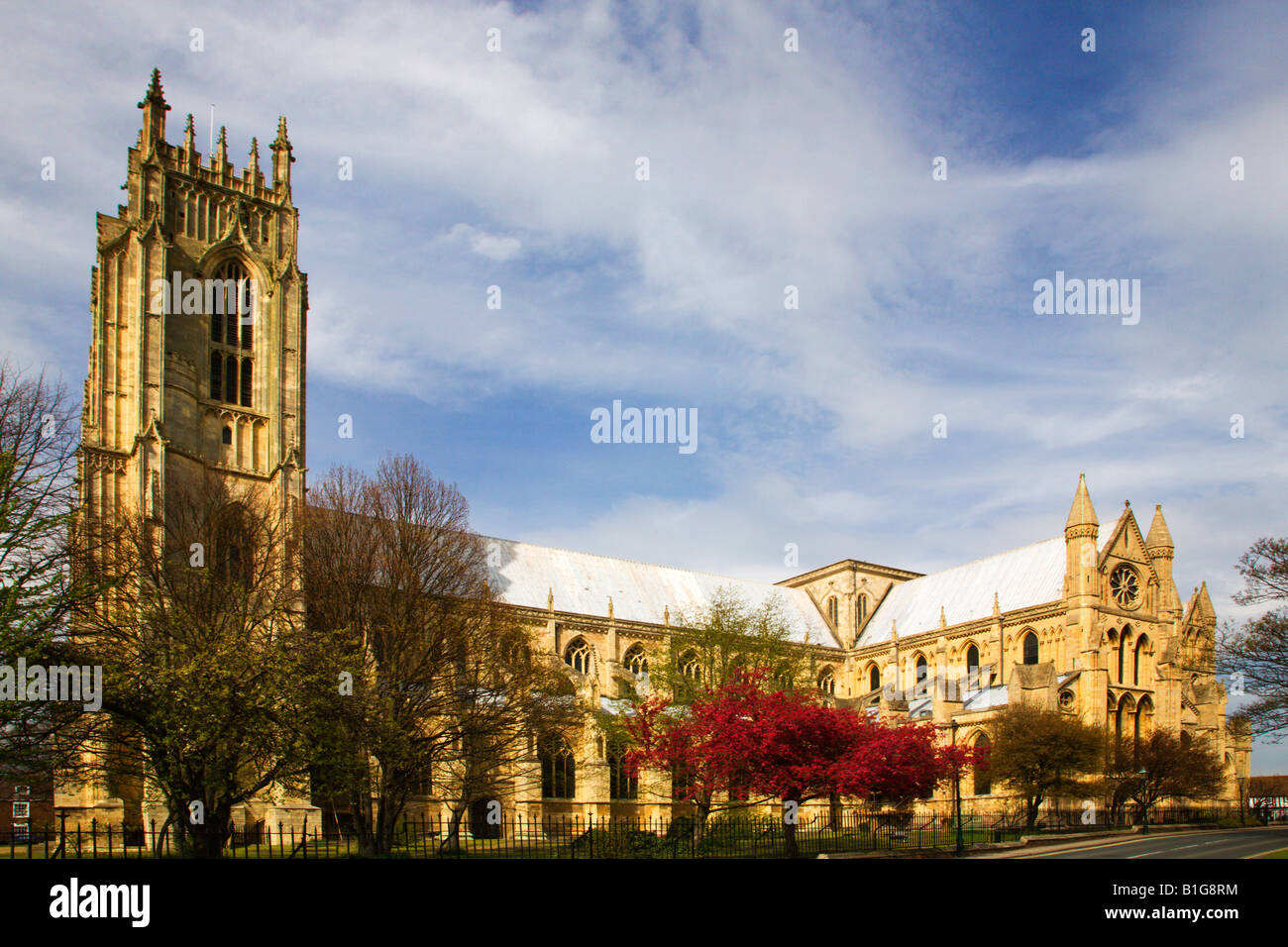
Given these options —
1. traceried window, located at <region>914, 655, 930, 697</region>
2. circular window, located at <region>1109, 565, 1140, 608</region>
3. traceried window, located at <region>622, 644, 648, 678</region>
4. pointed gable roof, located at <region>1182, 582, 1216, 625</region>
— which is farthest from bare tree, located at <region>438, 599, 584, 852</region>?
pointed gable roof, located at <region>1182, 582, 1216, 625</region>

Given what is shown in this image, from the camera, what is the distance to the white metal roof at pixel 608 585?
57500 millimetres

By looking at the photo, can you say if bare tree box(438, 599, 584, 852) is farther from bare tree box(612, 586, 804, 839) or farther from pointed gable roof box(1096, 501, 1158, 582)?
pointed gable roof box(1096, 501, 1158, 582)

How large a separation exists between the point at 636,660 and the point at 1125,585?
27.1 metres

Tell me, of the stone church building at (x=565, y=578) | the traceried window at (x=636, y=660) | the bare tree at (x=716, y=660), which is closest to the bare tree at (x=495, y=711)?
the stone church building at (x=565, y=578)

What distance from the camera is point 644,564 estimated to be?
66.2 meters

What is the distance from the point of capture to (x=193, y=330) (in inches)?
1890

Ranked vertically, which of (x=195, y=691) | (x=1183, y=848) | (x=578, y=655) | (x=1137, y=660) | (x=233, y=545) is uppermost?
(x=233, y=545)

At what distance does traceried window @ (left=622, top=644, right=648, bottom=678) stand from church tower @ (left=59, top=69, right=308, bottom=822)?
21087 millimetres

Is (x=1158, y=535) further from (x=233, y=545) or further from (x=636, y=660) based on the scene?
(x=233, y=545)

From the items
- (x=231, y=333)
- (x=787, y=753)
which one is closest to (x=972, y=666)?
(x=787, y=753)

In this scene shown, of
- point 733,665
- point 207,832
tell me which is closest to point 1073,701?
point 733,665

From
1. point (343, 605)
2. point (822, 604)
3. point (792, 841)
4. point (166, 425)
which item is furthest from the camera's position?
point (822, 604)
